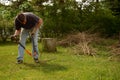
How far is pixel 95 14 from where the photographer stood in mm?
17922

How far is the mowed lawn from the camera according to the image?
7.01 metres

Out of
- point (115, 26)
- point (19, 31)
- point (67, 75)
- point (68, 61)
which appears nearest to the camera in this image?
point (67, 75)

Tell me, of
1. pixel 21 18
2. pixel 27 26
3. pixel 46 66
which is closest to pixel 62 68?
pixel 46 66

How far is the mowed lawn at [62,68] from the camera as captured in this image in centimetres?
701

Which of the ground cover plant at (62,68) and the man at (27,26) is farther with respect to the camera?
the man at (27,26)

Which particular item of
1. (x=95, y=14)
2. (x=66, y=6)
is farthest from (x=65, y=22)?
(x=95, y=14)

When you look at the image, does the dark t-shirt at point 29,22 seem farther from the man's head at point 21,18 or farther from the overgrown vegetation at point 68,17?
the overgrown vegetation at point 68,17

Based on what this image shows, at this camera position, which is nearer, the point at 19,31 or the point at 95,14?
the point at 19,31

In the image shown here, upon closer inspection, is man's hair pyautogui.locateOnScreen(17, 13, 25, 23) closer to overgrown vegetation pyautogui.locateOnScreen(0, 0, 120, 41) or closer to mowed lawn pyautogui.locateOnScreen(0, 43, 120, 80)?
mowed lawn pyautogui.locateOnScreen(0, 43, 120, 80)

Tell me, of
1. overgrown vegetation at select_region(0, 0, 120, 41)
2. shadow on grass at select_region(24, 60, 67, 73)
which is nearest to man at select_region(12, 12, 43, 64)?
shadow on grass at select_region(24, 60, 67, 73)

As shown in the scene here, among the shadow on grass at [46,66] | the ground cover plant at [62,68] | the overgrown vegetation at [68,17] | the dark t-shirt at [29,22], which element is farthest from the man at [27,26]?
the overgrown vegetation at [68,17]

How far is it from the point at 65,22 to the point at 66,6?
937 millimetres

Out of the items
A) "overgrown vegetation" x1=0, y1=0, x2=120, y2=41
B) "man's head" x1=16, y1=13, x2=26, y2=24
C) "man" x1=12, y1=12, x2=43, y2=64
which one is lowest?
"overgrown vegetation" x1=0, y1=0, x2=120, y2=41

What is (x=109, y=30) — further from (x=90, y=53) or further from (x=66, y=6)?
(x=90, y=53)
